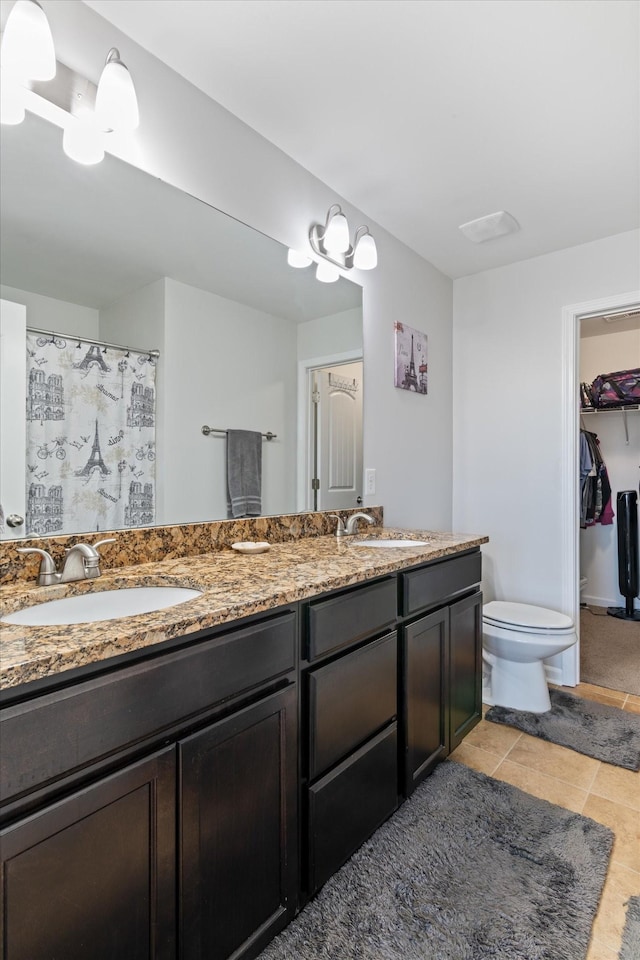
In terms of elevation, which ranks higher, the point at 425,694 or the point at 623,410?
the point at 623,410

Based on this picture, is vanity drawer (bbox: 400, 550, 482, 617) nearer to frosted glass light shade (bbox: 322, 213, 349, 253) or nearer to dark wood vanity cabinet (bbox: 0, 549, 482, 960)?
dark wood vanity cabinet (bbox: 0, 549, 482, 960)

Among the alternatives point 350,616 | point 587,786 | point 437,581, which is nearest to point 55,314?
point 350,616

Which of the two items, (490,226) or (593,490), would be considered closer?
(490,226)

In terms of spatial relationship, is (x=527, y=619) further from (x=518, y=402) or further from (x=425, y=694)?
(x=518, y=402)

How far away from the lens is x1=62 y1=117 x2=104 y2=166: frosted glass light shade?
1.28 m

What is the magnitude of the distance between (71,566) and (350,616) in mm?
730

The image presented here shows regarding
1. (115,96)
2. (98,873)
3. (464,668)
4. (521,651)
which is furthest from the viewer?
(521,651)

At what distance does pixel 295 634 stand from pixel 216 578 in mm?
254

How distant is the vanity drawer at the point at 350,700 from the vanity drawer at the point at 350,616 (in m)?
0.05

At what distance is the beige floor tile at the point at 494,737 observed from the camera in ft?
6.66

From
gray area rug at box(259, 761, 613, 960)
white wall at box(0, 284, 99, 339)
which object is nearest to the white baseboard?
gray area rug at box(259, 761, 613, 960)

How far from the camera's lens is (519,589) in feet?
9.32

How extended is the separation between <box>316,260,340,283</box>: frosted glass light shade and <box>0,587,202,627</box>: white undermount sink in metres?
1.52

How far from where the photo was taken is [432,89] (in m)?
1.59
